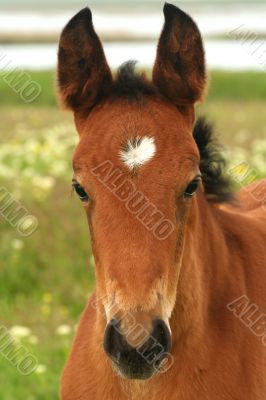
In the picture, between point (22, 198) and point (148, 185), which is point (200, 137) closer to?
point (148, 185)

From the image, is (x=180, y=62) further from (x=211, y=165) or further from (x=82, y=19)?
(x=211, y=165)

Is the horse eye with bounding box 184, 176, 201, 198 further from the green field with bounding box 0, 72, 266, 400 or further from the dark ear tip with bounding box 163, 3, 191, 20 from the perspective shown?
the green field with bounding box 0, 72, 266, 400

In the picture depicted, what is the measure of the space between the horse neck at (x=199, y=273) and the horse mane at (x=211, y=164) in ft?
0.84

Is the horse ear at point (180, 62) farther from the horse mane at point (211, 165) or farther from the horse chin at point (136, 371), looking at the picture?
the horse chin at point (136, 371)

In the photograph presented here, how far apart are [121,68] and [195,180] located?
0.67 m

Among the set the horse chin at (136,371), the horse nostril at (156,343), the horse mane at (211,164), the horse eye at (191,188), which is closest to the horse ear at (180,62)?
the horse eye at (191,188)

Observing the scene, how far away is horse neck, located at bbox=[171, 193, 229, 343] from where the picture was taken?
3.90 m

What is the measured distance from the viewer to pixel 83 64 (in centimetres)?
396

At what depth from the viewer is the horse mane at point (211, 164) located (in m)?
4.54

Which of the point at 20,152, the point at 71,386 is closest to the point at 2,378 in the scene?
the point at 71,386

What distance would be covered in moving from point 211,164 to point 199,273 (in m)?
0.79

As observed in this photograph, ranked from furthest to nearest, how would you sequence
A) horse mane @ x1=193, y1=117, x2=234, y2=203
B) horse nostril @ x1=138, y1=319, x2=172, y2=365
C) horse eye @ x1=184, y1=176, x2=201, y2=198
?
horse mane @ x1=193, y1=117, x2=234, y2=203, horse eye @ x1=184, y1=176, x2=201, y2=198, horse nostril @ x1=138, y1=319, x2=172, y2=365

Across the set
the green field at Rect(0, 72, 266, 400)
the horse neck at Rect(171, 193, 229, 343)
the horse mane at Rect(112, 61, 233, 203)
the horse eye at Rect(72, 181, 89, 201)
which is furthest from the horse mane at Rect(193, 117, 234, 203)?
the horse eye at Rect(72, 181, 89, 201)

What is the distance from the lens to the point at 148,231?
11.3 ft
